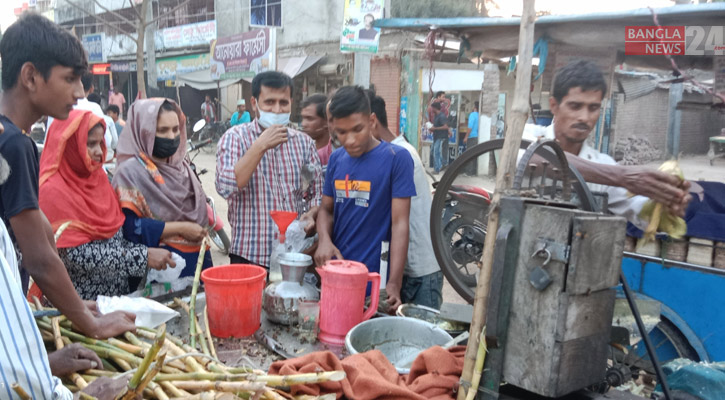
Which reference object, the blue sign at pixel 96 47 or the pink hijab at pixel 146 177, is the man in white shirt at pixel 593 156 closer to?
the pink hijab at pixel 146 177

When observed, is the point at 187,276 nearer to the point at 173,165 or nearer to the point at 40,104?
the point at 173,165

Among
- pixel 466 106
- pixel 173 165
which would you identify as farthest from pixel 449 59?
pixel 173 165

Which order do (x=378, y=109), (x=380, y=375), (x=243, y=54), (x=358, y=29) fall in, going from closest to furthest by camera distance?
1. (x=380, y=375)
2. (x=378, y=109)
3. (x=358, y=29)
4. (x=243, y=54)

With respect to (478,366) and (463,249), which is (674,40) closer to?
(463,249)

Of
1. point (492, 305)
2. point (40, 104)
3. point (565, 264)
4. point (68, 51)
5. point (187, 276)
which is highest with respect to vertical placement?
point (68, 51)

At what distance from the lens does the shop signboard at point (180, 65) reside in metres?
21.3

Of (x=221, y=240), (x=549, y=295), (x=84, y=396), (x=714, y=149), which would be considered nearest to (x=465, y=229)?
(x=549, y=295)

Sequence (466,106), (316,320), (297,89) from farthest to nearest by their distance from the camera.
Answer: (297,89) < (466,106) < (316,320)

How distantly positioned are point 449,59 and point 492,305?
44.4ft

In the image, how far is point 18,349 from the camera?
112 centimetres

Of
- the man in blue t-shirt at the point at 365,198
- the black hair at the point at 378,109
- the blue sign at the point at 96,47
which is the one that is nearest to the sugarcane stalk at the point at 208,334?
the man in blue t-shirt at the point at 365,198

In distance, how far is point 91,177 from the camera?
2771 mm

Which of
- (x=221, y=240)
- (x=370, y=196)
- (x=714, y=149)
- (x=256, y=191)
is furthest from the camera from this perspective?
(x=714, y=149)

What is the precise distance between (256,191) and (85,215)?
91 cm
